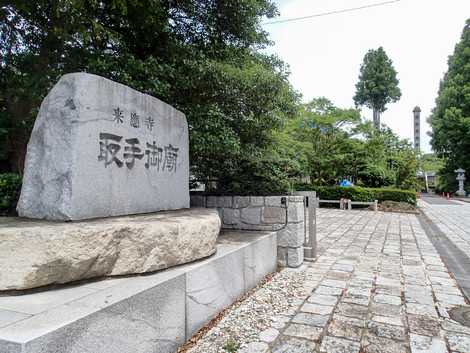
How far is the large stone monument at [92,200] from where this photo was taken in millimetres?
2035

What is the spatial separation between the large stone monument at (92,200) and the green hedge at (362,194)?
534 inches

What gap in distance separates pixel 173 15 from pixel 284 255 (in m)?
4.10

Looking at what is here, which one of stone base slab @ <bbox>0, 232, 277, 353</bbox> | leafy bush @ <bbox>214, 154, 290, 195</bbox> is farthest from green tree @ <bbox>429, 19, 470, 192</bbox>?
stone base slab @ <bbox>0, 232, 277, 353</bbox>

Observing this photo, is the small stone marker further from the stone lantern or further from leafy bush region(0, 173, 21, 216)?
the stone lantern

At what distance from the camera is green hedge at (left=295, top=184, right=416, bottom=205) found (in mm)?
16281

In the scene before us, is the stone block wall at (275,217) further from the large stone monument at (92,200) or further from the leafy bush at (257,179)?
the large stone monument at (92,200)

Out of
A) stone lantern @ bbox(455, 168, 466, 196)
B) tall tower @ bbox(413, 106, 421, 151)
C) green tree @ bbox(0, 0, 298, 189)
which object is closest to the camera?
green tree @ bbox(0, 0, 298, 189)

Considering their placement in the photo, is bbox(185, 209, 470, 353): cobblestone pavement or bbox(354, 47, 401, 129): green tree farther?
bbox(354, 47, 401, 129): green tree

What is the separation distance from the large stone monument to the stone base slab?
0.45 ft

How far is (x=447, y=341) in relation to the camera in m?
2.64

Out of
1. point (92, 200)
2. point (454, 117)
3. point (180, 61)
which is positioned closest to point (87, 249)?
point (92, 200)

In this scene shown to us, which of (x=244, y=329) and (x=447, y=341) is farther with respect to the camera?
(x=244, y=329)

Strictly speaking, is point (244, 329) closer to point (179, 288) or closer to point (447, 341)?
point (179, 288)

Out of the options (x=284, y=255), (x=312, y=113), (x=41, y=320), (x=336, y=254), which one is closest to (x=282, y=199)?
(x=284, y=255)
